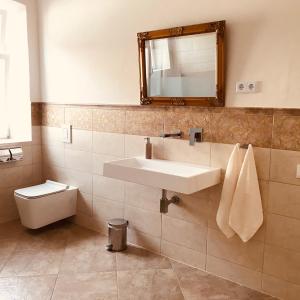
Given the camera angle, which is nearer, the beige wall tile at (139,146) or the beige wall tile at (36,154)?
the beige wall tile at (139,146)

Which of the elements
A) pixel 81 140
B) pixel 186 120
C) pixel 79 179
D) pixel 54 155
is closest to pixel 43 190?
pixel 79 179

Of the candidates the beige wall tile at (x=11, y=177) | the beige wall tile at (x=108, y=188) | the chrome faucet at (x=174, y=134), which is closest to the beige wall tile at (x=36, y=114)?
the beige wall tile at (x=11, y=177)

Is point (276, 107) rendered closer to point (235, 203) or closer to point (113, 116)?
point (235, 203)

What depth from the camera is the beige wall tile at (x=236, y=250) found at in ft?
7.05

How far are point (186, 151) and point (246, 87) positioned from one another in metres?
0.63

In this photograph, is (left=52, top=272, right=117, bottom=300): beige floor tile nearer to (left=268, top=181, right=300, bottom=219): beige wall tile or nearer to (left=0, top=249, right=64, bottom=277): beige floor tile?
(left=0, top=249, right=64, bottom=277): beige floor tile

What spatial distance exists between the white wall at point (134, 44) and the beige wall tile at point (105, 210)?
3.02 feet

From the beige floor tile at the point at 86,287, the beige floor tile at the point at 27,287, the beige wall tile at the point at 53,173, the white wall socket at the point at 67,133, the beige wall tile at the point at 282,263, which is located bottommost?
the beige floor tile at the point at 86,287

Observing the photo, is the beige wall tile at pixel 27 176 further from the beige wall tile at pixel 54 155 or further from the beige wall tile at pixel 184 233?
the beige wall tile at pixel 184 233

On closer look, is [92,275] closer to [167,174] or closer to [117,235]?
[117,235]

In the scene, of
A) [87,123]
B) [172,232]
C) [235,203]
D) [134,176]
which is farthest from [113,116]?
[235,203]

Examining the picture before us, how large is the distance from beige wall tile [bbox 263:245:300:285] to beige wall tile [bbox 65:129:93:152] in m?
1.77

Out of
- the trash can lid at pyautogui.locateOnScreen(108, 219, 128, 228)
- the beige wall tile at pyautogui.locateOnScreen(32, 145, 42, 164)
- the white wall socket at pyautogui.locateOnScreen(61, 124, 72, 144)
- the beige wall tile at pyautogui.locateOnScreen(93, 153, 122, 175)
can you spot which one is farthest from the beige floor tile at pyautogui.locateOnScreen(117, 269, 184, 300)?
the beige wall tile at pyautogui.locateOnScreen(32, 145, 42, 164)

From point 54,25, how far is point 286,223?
8.93 feet
